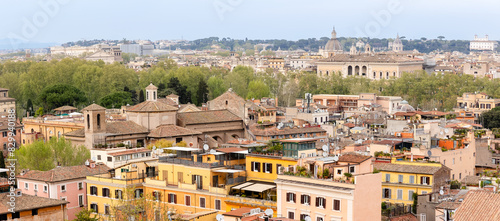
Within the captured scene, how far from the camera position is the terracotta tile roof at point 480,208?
1174cm

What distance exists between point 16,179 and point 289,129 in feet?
38.1

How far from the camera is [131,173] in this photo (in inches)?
795

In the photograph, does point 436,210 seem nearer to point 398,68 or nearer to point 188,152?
point 188,152

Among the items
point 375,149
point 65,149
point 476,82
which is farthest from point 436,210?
point 476,82

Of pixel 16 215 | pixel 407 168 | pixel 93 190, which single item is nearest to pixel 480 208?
pixel 407 168

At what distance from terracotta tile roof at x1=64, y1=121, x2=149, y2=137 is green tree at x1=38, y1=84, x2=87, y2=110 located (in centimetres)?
2163

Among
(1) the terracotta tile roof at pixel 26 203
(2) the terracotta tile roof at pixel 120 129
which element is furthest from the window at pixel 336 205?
(2) the terracotta tile roof at pixel 120 129

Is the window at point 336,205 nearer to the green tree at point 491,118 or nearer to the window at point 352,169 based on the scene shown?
the window at point 352,169

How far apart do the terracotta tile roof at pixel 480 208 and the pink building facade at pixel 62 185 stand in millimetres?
12382

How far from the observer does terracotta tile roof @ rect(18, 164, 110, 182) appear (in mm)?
21547

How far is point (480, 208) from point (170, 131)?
1931cm

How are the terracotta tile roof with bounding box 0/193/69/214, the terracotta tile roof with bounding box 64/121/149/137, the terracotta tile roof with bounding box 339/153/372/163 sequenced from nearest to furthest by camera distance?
the terracotta tile roof with bounding box 339/153/372/163 < the terracotta tile roof with bounding box 0/193/69/214 < the terracotta tile roof with bounding box 64/121/149/137

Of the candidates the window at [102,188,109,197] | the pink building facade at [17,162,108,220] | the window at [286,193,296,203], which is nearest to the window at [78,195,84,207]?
the pink building facade at [17,162,108,220]

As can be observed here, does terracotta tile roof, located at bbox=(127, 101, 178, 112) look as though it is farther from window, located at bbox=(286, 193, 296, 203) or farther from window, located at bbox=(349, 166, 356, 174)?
window, located at bbox=(349, 166, 356, 174)
